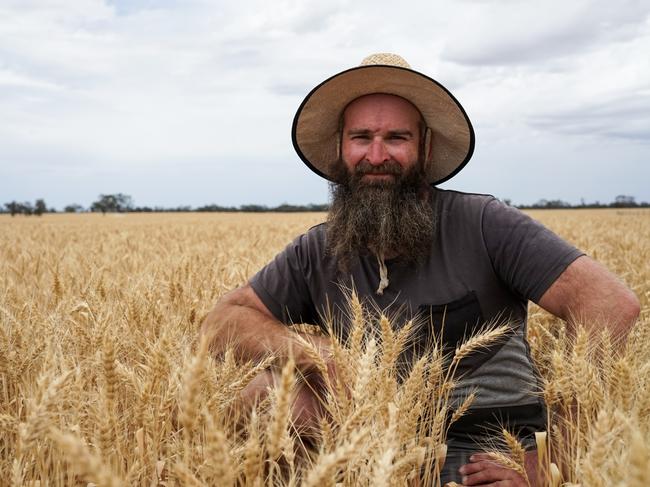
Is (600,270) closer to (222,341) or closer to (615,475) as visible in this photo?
(615,475)

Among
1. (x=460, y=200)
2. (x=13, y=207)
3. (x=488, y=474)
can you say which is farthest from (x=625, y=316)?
(x=13, y=207)

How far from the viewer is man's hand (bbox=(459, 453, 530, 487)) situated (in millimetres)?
1725

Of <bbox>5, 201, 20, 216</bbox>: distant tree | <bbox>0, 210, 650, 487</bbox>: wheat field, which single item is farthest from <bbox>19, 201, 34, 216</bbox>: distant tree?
<bbox>0, 210, 650, 487</bbox>: wheat field

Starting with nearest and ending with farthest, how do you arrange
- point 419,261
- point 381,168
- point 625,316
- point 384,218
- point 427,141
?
point 625,316 → point 419,261 → point 384,218 → point 381,168 → point 427,141

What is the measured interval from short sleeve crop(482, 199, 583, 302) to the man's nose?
566 mm

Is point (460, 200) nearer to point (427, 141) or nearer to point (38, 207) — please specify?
point (427, 141)

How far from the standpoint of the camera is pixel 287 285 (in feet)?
8.73

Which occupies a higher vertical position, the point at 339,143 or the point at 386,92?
the point at 386,92

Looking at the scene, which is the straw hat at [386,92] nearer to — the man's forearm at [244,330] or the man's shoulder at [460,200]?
the man's shoulder at [460,200]

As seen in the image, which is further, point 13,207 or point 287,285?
point 13,207

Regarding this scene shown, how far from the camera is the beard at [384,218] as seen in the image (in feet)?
8.27

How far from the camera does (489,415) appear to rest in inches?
88.0

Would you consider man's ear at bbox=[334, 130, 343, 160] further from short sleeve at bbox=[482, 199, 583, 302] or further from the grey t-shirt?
short sleeve at bbox=[482, 199, 583, 302]

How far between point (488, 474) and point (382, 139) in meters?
1.56
